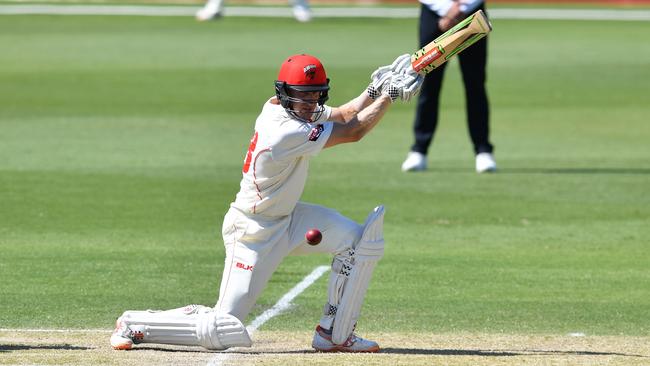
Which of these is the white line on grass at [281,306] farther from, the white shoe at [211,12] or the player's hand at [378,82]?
the white shoe at [211,12]

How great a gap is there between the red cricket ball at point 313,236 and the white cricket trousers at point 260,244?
0.37ft

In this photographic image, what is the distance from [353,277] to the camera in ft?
24.5

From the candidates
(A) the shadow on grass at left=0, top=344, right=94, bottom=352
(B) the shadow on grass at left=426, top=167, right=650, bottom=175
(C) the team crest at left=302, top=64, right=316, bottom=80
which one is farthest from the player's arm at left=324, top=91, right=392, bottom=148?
(B) the shadow on grass at left=426, top=167, right=650, bottom=175

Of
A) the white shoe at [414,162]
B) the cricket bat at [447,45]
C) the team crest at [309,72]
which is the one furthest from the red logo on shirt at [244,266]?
the white shoe at [414,162]

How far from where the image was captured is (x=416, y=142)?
14789 mm

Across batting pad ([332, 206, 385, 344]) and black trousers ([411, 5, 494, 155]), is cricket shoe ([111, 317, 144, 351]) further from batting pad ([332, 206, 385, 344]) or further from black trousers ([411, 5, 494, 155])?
black trousers ([411, 5, 494, 155])

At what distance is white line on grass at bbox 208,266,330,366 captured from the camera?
7.29 meters

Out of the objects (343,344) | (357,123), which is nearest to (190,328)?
(343,344)

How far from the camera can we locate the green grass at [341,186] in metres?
9.05

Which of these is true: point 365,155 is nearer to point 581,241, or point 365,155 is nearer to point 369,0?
point 581,241

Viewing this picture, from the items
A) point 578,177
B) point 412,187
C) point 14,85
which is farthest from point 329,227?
point 14,85

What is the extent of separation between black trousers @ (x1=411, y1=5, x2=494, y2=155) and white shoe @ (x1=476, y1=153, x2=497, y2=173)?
8 centimetres

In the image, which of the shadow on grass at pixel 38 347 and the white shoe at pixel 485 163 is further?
the white shoe at pixel 485 163

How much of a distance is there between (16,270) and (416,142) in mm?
6085
